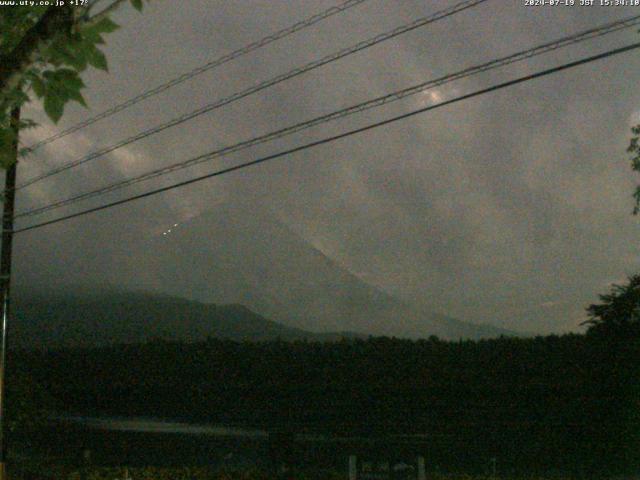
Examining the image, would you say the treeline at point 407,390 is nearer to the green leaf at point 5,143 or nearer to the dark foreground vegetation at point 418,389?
the dark foreground vegetation at point 418,389

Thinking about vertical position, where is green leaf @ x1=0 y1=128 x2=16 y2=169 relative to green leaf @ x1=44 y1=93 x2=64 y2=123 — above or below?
below

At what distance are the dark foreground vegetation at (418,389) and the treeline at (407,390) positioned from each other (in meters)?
0.04

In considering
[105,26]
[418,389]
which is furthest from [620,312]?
[105,26]

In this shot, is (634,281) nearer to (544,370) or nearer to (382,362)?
(544,370)

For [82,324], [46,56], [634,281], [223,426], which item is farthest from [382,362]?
[82,324]

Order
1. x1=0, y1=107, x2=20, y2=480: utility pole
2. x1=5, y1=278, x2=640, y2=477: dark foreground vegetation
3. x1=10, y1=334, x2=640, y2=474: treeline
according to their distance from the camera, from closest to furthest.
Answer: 1. x1=0, y1=107, x2=20, y2=480: utility pole
2. x1=5, y1=278, x2=640, y2=477: dark foreground vegetation
3. x1=10, y1=334, x2=640, y2=474: treeline

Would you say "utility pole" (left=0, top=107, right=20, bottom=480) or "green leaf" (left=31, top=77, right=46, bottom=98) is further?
"utility pole" (left=0, top=107, right=20, bottom=480)

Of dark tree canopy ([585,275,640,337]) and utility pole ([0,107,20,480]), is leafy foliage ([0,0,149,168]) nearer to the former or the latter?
utility pole ([0,107,20,480])

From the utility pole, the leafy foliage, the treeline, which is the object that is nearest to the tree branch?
the leafy foliage

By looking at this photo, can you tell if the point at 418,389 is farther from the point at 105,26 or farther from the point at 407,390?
the point at 105,26

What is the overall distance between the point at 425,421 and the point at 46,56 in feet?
80.3

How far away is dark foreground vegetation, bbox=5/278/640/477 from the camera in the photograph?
20.0 m

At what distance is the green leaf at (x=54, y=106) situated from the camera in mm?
3947

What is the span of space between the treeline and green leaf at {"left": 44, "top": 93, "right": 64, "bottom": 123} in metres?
17.1
